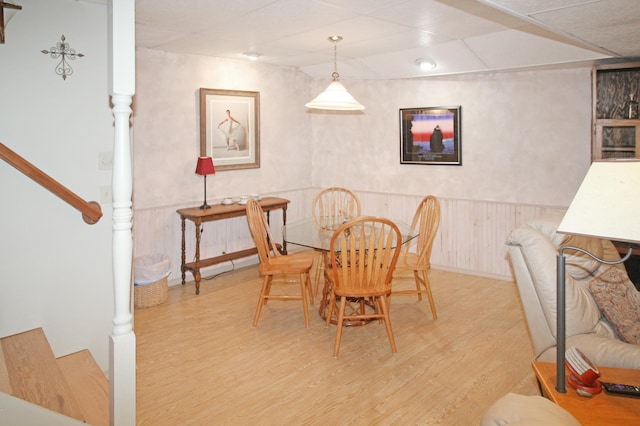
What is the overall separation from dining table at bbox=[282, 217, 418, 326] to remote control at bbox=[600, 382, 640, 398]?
188 cm

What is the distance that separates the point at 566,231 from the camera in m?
1.61

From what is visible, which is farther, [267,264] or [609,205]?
[267,264]

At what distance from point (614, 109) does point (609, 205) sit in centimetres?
298

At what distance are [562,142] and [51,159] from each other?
430 centimetres

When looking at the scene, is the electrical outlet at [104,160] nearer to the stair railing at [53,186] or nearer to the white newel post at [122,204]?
the stair railing at [53,186]

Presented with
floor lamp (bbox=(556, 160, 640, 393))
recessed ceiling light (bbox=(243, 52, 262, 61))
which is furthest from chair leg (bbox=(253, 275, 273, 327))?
floor lamp (bbox=(556, 160, 640, 393))

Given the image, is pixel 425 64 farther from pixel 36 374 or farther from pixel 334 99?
pixel 36 374

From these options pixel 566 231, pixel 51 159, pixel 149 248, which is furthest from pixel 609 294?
pixel 149 248

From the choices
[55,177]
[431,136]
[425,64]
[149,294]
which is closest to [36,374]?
[55,177]

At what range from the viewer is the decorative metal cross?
2.89 m

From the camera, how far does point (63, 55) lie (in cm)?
292

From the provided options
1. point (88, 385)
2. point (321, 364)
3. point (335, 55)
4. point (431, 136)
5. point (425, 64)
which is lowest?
point (321, 364)

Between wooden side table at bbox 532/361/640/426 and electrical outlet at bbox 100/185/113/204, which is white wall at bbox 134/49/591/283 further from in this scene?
wooden side table at bbox 532/361/640/426

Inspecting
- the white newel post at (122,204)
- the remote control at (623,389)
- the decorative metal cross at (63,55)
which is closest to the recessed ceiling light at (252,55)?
the decorative metal cross at (63,55)
